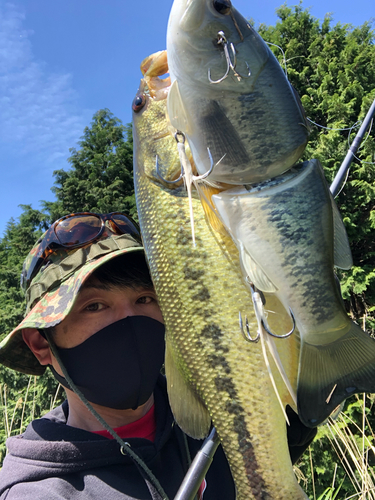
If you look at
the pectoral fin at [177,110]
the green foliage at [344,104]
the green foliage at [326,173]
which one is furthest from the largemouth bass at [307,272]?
the green foliage at [344,104]

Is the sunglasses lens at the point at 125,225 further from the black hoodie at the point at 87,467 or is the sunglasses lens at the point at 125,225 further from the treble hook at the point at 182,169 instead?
the black hoodie at the point at 87,467

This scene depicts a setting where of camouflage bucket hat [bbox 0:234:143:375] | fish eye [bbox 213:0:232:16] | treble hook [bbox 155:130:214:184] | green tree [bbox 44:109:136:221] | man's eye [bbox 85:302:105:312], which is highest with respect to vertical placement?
green tree [bbox 44:109:136:221]

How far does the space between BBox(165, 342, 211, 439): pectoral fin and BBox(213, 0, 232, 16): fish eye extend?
41.0 inches

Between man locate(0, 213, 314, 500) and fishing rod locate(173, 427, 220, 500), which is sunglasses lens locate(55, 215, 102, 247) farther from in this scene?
fishing rod locate(173, 427, 220, 500)

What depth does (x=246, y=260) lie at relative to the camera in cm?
101

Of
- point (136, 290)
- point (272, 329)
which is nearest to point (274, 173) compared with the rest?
point (272, 329)

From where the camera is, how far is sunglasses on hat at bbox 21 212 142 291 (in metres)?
1.79

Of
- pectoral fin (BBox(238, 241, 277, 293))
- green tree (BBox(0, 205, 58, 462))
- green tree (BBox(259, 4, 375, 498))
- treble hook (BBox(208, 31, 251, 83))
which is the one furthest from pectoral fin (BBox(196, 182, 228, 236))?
green tree (BBox(0, 205, 58, 462))

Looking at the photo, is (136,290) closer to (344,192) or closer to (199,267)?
(199,267)

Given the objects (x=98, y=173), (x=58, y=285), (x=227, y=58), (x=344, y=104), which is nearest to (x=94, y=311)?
(x=58, y=285)

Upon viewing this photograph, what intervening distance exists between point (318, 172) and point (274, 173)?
13 centimetres

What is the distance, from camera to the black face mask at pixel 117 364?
1.55 metres

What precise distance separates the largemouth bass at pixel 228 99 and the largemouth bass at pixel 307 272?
0.08 metres

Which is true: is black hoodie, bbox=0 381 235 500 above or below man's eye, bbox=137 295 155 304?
below
